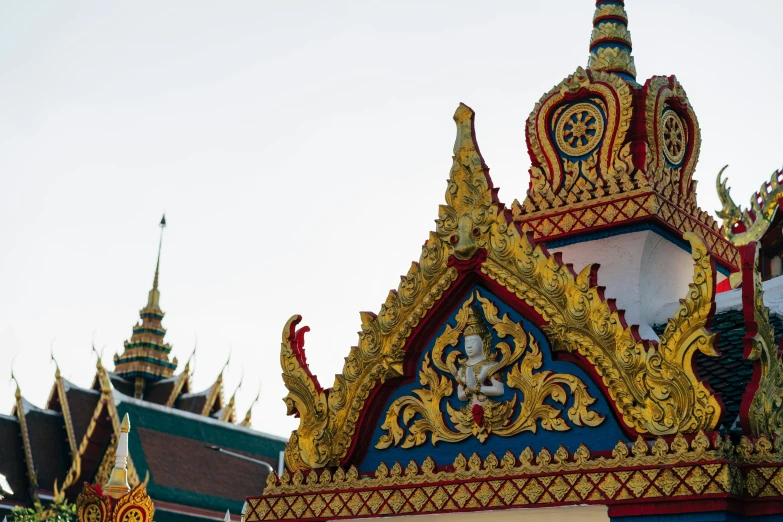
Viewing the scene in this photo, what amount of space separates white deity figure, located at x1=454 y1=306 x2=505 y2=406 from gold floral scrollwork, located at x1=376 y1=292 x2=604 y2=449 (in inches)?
0.4

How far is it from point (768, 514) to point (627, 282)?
3.22 meters

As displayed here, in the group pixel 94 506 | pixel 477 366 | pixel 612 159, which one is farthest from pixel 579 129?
pixel 94 506

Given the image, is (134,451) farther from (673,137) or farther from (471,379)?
(471,379)

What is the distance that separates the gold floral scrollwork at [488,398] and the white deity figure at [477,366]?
1 cm

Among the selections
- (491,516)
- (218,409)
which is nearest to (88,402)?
(218,409)

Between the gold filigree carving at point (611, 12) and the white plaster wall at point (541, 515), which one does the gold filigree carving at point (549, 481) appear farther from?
the gold filigree carving at point (611, 12)

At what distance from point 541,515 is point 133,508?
448 centimetres

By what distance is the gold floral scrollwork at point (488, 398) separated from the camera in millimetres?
10000

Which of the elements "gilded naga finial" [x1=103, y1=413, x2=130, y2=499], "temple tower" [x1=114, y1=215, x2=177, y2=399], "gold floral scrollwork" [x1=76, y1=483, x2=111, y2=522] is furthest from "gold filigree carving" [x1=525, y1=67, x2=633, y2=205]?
"temple tower" [x1=114, y1=215, x2=177, y2=399]

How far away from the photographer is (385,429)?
11078mm

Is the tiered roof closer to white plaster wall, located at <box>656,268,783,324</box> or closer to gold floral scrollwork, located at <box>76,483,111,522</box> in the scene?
gold floral scrollwork, located at <box>76,483,111,522</box>

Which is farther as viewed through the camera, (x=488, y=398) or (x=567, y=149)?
(x=567, y=149)

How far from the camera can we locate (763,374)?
9320 millimetres

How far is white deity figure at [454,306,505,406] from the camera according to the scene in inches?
408
